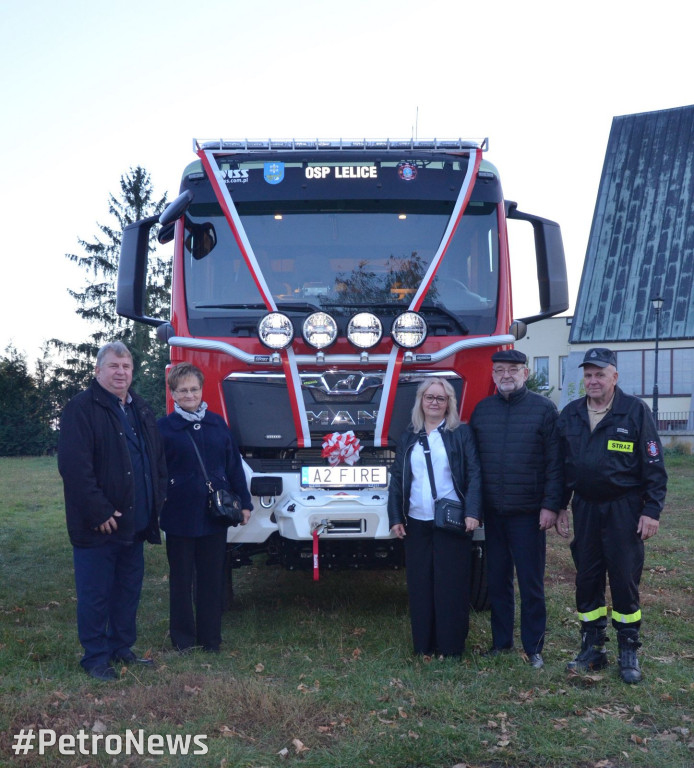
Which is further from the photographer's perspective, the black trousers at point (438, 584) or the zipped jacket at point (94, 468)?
the black trousers at point (438, 584)

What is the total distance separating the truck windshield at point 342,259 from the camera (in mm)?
6426

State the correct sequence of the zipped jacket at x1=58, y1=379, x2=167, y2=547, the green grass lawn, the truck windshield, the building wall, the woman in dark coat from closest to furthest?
the green grass lawn
the zipped jacket at x1=58, y1=379, x2=167, y2=547
the woman in dark coat
the truck windshield
the building wall

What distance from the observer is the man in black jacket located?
520cm

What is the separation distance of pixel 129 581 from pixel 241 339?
181 centimetres

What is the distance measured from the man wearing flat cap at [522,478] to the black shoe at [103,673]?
8.03ft

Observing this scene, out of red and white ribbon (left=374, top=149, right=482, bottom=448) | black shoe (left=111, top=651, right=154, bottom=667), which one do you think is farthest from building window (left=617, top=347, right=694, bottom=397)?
black shoe (left=111, top=651, right=154, bottom=667)

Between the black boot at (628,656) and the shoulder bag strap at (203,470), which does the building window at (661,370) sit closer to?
the black boot at (628,656)

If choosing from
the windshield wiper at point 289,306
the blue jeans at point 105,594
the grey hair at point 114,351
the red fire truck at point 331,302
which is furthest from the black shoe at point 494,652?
the grey hair at point 114,351

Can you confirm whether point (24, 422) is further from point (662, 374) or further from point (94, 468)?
point (94, 468)

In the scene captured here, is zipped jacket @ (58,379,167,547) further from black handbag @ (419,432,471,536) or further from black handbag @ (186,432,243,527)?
black handbag @ (419,432,471,536)

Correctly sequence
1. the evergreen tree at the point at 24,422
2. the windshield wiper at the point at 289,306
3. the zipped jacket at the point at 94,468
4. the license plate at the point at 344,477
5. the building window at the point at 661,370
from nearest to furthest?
1. the zipped jacket at the point at 94,468
2. the license plate at the point at 344,477
3. the windshield wiper at the point at 289,306
4. the building window at the point at 661,370
5. the evergreen tree at the point at 24,422

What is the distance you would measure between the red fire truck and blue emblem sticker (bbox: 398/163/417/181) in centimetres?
2

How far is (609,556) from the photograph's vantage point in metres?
5.50

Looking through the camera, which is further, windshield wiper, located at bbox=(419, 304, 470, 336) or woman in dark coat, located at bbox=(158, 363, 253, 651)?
windshield wiper, located at bbox=(419, 304, 470, 336)
